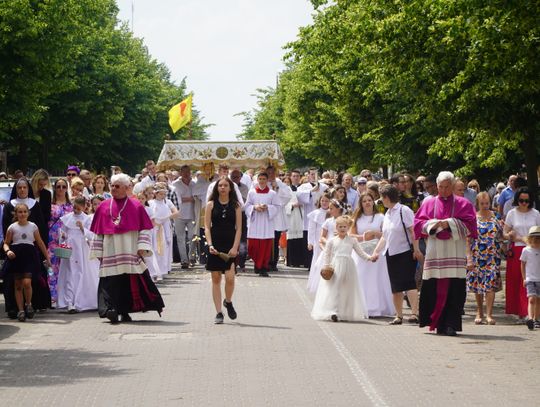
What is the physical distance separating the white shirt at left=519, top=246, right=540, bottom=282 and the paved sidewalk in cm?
70

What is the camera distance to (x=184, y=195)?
29.7 meters

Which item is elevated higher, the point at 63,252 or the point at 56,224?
the point at 56,224

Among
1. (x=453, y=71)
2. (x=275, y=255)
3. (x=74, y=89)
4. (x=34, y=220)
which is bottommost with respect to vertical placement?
(x=275, y=255)

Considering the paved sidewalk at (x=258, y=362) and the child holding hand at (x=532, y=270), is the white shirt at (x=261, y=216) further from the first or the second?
the child holding hand at (x=532, y=270)

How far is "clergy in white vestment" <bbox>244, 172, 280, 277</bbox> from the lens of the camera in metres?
27.3

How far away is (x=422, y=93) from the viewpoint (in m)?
24.1

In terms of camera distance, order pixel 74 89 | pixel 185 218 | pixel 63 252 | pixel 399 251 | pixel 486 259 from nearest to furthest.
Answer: pixel 399 251 → pixel 486 259 → pixel 63 252 → pixel 185 218 → pixel 74 89

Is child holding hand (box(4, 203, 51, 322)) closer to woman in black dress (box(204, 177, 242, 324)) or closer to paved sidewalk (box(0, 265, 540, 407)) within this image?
paved sidewalk (box(0, 265, 540, 407))

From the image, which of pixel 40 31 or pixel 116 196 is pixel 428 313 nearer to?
pixel 116 196

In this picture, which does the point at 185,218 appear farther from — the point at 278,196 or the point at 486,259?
the point at 486,259

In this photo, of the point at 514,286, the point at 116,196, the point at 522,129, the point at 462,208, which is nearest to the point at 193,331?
the point at 116,196

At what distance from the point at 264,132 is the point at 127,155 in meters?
38.3

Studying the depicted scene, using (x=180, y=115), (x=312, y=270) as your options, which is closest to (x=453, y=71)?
(x=312, y=270)

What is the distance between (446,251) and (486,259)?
214 cm
